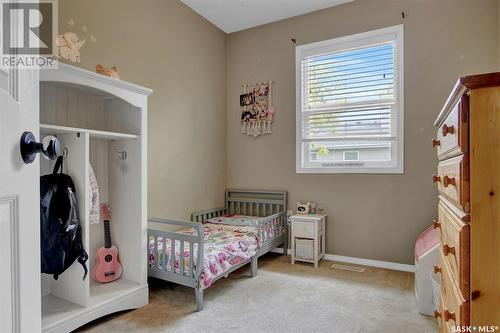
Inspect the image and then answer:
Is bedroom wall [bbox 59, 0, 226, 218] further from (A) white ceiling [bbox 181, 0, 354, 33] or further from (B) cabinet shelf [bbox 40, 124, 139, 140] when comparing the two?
(B) cabinet shelf [bbox 40, 124, 139, 140]

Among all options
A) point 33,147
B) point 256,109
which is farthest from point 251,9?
point 33,147

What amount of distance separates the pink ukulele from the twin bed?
25 cm

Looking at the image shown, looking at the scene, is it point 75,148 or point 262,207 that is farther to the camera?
point 262,207

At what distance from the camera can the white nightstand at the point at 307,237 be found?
10.3ft

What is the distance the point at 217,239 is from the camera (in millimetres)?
2754

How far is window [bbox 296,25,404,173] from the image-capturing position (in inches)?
121

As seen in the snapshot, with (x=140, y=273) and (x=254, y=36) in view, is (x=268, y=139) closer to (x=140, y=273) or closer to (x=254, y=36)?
(x=254, y=36)

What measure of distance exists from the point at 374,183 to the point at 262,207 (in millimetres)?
1349

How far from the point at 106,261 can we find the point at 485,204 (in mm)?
2365

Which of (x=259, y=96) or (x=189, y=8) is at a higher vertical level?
(x=189, y=8)

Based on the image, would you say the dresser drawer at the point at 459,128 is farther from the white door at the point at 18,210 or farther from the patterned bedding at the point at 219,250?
the patterned bedding at the point at 219,250

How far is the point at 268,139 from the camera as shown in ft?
12.2

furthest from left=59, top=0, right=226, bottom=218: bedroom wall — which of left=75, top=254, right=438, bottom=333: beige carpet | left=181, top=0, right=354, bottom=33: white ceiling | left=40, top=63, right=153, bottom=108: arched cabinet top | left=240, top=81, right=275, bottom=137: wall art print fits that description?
left=75, top=254, right=438, bottom=333: beige carpet

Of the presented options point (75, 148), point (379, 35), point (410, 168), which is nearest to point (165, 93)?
point (75, 148)
